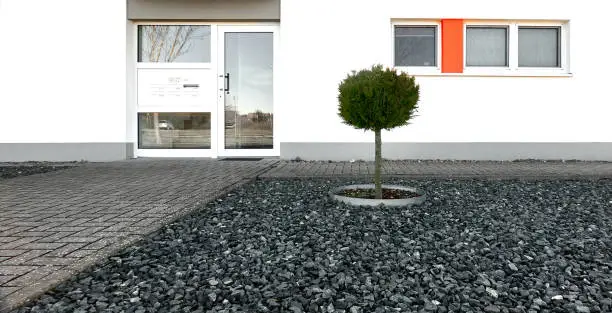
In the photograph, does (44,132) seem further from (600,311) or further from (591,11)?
(591,11)

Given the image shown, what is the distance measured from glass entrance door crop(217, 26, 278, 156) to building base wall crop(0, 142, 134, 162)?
204 cm

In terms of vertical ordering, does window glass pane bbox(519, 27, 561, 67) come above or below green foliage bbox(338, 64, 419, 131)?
above

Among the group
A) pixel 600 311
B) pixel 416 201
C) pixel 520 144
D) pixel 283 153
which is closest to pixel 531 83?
pixel 520 144

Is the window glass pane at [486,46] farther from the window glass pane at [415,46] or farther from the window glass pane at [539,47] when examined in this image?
the window glass pane at [415,46]

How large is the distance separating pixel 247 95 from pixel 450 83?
13.2ft

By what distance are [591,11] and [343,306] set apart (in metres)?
9.06

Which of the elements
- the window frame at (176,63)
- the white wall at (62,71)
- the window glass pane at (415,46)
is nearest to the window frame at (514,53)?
the window glass pane at (415,46)

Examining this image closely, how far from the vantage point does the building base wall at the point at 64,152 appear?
348 inches

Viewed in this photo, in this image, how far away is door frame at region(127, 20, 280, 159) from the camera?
356 inches

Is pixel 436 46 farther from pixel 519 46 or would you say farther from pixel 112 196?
pixel 112 196

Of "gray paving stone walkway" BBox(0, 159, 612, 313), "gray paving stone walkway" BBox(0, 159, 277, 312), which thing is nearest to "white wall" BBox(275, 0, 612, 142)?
"gray paving stone walkway" BBox(0, 159, 612, 313)

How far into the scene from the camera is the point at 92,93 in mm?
8828

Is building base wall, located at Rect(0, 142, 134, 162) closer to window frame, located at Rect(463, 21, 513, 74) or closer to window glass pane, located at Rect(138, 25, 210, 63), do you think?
window glass pane, located at Rect(138, 25, 210, 63)

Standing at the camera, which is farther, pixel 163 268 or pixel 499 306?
pixel 163 268
